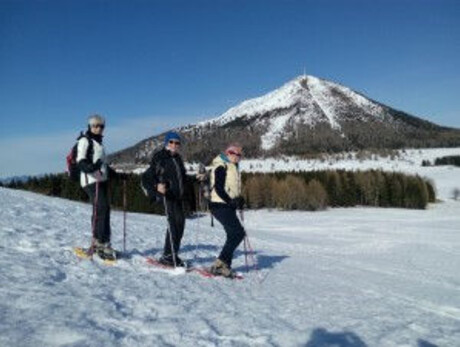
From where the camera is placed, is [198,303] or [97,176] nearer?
[198,303]

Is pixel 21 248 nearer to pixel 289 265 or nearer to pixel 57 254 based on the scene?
pixel 57 254

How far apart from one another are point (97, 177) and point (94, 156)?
0.40 meters

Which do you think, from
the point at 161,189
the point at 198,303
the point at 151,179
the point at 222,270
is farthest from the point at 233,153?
the point at 198,303

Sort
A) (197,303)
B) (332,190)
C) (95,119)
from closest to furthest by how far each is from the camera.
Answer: (197,303)
(95,119)
(332,190)

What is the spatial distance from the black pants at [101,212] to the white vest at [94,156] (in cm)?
11

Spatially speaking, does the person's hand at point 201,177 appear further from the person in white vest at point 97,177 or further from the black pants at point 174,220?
the person in white vest at point 97,177

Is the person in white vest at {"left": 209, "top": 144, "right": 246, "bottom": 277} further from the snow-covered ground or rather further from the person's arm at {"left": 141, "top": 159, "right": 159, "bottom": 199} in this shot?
the person's arm at {"left": 141, "top": 159, "right": 159, "bottom": 199}

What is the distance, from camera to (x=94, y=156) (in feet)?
34.2

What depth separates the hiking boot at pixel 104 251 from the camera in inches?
411

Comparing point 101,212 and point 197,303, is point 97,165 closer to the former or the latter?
point 101,212

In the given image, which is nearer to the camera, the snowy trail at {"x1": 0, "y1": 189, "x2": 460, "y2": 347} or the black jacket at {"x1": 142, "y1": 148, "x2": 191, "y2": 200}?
the snowy trail at {"x1": 0, "y1": 189, "x2": 460, "y2": 347}

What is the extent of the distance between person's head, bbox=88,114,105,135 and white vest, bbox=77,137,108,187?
20 cm

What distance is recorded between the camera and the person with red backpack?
1029cm

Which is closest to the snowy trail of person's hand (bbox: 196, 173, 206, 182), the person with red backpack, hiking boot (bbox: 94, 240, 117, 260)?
hiking boot (bbox: 94, 240, 117, 260)
